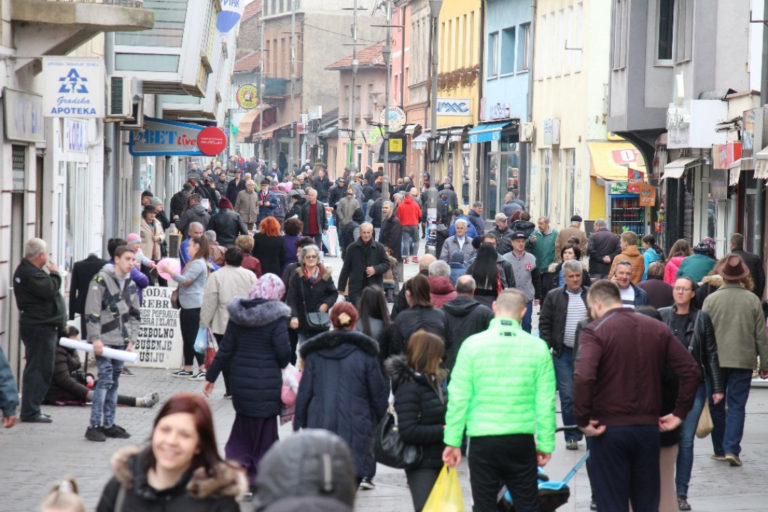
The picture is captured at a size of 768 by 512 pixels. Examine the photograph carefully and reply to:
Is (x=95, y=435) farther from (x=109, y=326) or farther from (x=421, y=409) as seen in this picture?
(x=421, y=409)

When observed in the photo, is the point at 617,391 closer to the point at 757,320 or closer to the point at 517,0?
the point at 757,320

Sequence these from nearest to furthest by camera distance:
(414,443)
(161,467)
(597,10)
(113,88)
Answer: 1. (161,467)
2. (414,443)
3. (113,88)
4. (597,10)

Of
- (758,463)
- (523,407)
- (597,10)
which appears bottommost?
(758,463)

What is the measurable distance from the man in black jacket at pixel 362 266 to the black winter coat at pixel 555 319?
568cm

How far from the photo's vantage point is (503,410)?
812cm

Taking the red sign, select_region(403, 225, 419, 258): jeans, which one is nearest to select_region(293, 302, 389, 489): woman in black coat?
the red sign

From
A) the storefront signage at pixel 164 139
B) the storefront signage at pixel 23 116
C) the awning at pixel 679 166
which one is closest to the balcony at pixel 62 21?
the storefront signage at pixel 23 116

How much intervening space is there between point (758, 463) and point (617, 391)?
4.68 meters

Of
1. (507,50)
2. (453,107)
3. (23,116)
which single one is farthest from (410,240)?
(23,116)

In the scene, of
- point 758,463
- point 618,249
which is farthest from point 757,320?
point 618,249

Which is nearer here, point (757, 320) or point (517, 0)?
point (757, 320)

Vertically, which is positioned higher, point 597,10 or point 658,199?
point 597,10

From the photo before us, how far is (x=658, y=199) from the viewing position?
32875 mm

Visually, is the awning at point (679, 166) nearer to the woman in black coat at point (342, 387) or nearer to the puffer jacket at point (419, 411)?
the woman in black coat at point (342, 387)
